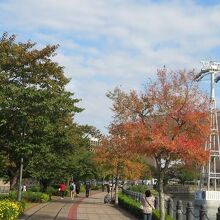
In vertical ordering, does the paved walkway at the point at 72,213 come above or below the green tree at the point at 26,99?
below

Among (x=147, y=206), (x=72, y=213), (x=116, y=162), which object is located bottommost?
(x=72, y=213)

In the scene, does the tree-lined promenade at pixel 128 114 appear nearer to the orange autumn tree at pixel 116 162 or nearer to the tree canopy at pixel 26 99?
the tree canopy at pixel 26 99

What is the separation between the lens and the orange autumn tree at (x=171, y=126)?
16.8 metres

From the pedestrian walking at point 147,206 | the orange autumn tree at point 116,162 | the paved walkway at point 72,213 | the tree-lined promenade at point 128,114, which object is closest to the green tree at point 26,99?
the tree-lined promenade at point 128,114

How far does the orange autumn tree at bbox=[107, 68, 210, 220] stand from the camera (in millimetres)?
16844

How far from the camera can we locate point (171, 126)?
57.0ft

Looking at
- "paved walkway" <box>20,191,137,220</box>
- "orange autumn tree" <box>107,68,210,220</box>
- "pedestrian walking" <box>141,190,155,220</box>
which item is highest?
"orange autumn tree" <box>107,68,210,220</box>

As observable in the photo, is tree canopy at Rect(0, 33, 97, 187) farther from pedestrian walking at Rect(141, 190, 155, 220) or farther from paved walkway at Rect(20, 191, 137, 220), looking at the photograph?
pedestrian walking at Rect(141, 190, 155, 220)

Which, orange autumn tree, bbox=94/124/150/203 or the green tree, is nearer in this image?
the green tree

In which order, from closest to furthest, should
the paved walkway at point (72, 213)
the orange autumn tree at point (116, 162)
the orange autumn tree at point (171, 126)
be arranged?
the orange autumn tree at point (171, 126), the paved walkway at point (72, 213), the orange autumn tree at point (116, 162)

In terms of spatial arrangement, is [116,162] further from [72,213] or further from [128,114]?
[128,114]

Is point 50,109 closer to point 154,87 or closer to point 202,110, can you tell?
point 154,87

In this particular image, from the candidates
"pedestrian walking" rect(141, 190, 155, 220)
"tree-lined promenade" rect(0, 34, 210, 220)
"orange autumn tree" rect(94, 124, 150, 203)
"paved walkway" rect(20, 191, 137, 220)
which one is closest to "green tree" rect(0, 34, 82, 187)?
"tree-lined promenade" rect(0, 34, 210, 220)

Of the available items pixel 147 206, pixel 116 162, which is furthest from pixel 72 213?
pixel 116 162
